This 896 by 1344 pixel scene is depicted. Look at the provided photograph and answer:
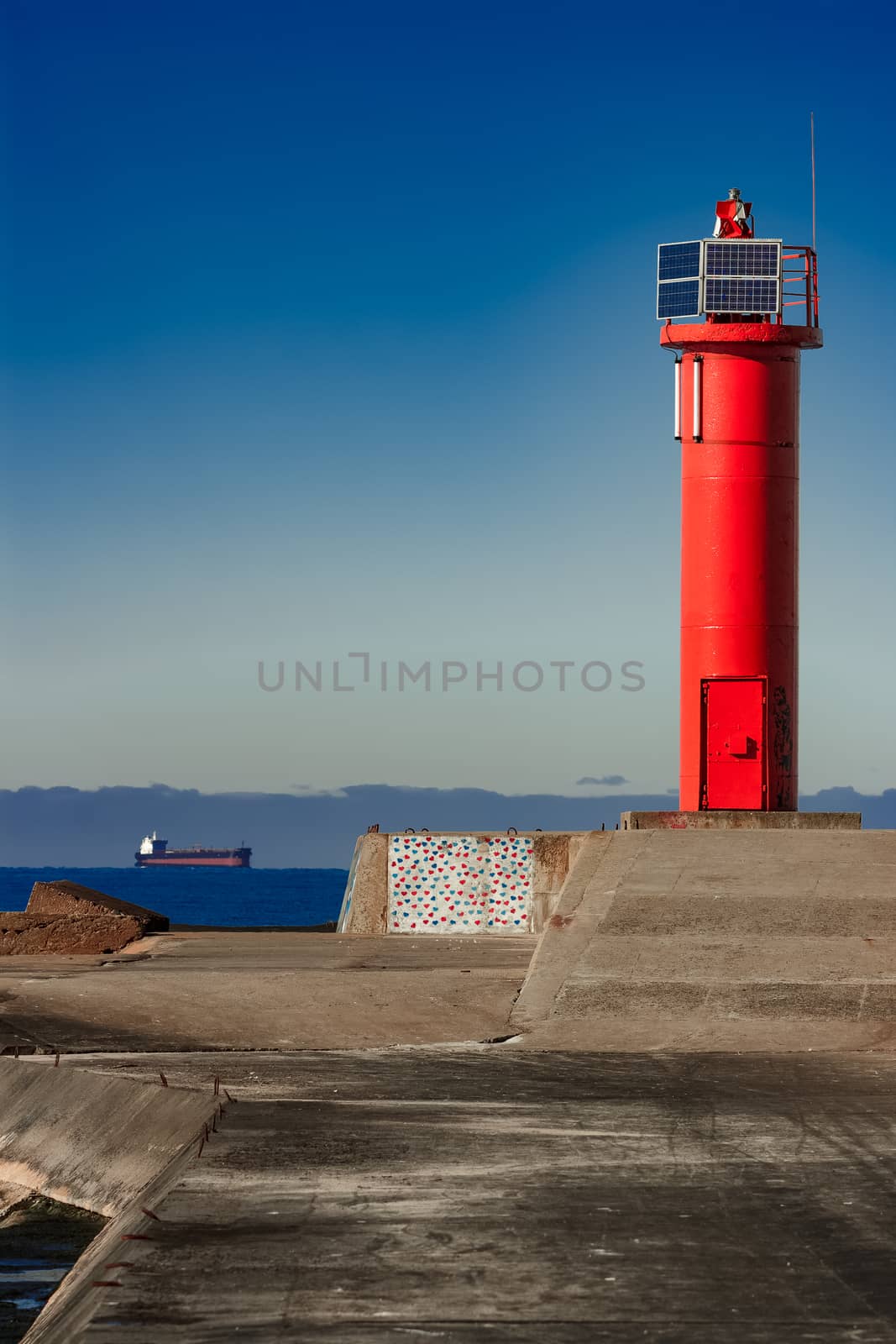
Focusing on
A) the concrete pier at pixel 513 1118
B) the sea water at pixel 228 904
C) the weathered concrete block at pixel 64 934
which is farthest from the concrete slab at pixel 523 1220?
the sea water at pixel 228 904

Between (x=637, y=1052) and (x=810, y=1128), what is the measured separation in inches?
129

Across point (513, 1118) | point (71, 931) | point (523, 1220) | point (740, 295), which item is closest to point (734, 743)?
point (740, 295)

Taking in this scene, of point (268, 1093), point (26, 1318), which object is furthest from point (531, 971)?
point (26, 1318)

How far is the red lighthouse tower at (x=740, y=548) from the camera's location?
21.7m

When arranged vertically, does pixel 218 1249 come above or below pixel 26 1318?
above

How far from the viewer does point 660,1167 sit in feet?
25.6

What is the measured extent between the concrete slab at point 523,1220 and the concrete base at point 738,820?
9.33 metres

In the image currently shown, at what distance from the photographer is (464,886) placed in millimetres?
21828

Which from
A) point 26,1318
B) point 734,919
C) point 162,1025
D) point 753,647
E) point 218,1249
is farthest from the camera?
point 753,647

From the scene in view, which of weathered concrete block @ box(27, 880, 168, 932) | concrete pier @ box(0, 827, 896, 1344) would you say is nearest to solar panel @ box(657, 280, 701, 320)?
concrete pier @ box(0, 827, 896, 1344)

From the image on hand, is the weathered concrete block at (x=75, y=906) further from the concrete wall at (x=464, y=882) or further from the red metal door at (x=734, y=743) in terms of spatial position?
→ the red metal door at (x=734, y=743)

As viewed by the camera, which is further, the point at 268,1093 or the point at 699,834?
the point at 699,834

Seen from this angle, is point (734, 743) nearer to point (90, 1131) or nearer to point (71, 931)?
point (71, 931)

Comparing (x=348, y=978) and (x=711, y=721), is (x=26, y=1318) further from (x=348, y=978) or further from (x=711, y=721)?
(x=711, y=721)
